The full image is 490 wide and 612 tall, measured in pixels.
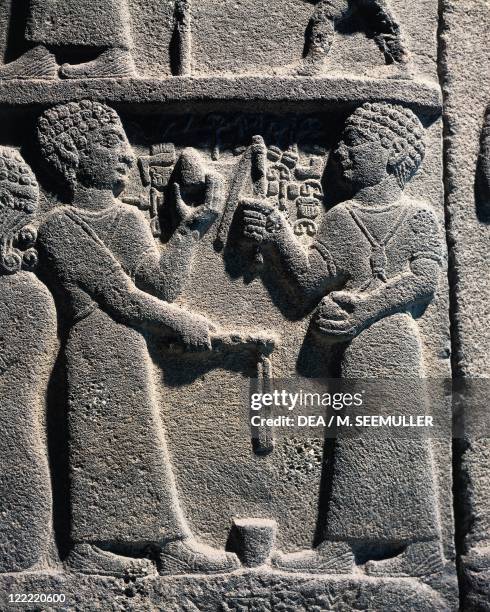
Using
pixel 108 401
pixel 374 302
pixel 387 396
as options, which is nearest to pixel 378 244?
pixel 374 302

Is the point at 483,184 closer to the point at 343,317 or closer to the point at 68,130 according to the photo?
the point at 343,317

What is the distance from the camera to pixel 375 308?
11.6ft

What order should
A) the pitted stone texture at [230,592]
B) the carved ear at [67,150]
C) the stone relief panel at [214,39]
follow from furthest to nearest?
1. the stone relief panel at [214,39]
2. the carved ear at [67,150]
3. the pitted stone texture at [230,592]

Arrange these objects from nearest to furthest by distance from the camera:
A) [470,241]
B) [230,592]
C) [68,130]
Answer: [230,592]
[68,130]
[470,241]

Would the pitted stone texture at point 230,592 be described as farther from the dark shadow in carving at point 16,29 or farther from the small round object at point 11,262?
the dark shadow in carving at point 16,29

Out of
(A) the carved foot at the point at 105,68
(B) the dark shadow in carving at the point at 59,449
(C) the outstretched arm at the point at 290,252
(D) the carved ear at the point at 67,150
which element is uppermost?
(A) the carved foot at the point at 105,68

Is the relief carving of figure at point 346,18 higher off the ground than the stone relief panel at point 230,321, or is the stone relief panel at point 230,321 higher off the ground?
the relief carving of figure at point 346,18

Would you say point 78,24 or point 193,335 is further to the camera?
point 78,24

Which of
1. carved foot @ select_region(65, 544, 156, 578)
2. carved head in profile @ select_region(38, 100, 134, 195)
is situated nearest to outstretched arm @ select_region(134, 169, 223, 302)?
carved head in profile @ select_region(38, 100, 134, 195)

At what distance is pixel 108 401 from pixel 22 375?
0.37m

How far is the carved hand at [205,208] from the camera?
3.58 m

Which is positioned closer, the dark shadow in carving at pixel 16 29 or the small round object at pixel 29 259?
the small round object at pixel 29 259

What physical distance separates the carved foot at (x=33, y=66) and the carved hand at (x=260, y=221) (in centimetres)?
100

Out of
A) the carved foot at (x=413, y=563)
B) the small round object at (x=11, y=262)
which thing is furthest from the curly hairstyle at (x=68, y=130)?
the carved foot at (x=413, y=563)
